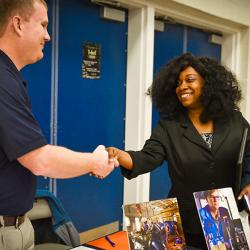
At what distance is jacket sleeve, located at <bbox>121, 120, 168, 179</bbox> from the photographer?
1.64 m

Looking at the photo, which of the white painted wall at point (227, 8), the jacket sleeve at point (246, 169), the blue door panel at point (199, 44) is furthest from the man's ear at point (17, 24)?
the blue door panel at point (199, 44)

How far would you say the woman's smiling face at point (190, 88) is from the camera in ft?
5.92

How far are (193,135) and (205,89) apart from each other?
0.26 m

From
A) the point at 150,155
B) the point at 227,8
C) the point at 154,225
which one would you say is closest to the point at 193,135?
the point at 150,155

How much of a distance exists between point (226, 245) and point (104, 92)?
6.64ft

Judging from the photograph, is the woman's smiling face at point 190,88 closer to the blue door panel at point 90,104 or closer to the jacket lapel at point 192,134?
the jacket lapel at point 192,134

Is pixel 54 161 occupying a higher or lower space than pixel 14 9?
lower

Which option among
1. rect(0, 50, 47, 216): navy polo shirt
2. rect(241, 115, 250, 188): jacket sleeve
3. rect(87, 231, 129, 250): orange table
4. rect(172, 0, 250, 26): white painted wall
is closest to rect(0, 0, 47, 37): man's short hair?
rect(0, 50, 47, 216): navy polo shirt

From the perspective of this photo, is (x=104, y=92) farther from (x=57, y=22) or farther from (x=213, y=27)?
(x=213, y=27)

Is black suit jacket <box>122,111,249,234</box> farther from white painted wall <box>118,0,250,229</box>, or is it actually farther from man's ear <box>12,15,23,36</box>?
white painted wall <box>118,0,250,229</box>

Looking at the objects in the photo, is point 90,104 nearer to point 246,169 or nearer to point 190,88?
point 190,88

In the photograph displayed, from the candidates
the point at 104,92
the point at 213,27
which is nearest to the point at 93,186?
the point at 104,92

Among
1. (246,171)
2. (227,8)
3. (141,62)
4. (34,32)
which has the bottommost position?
(246,171)

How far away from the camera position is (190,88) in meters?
1.82
